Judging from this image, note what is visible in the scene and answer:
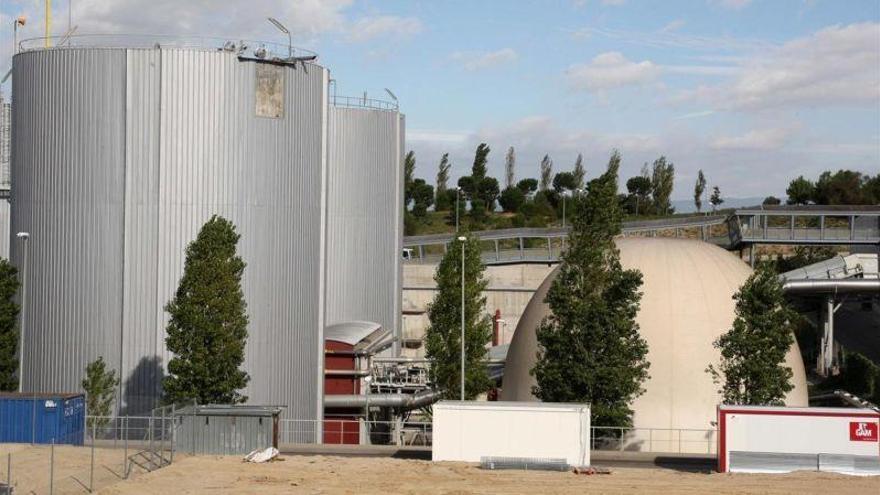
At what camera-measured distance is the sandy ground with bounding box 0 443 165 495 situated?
1453 inches

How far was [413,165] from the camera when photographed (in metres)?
167

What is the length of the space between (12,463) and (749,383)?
27.5 meters

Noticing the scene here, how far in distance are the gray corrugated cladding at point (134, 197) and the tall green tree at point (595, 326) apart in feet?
45.6

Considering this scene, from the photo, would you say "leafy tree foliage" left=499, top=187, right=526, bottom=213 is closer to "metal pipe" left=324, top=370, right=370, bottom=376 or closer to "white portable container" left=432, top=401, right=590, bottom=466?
"metal pipe" left=324, top=370, right=370, bottom=376

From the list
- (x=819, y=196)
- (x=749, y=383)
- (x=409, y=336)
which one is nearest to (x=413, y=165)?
(x=819, y=196)

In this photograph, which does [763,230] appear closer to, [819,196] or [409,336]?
[409,336]

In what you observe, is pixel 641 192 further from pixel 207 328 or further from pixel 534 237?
pixel 207 328

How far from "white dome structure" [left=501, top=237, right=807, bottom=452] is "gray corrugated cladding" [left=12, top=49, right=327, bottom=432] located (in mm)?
11619

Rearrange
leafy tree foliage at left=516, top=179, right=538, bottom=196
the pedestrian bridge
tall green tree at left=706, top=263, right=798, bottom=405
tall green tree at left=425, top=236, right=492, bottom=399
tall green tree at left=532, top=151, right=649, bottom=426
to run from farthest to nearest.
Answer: leafy tree foliage at left=516, top=179, right=538, bottom=196 → the pedestrian bridge → tall green tree at left=425, top=236, right=492, bottom=399 → tall green tree at left=532, top=151, right=649, bottom=426 → tall green tree at left=706, top=263, right=798, bottom=405

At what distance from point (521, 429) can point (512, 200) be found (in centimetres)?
12067

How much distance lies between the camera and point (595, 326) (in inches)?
1929

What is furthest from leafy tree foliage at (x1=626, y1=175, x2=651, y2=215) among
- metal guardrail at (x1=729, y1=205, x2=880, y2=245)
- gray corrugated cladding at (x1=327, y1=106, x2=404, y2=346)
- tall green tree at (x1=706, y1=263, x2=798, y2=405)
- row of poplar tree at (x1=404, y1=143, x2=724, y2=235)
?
tall green tree at (x1=706, y1=263, x2=798, y2=405)

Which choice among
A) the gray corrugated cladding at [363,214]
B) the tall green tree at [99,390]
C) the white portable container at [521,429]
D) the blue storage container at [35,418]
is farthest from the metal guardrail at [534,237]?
the white portable container at [521,429]

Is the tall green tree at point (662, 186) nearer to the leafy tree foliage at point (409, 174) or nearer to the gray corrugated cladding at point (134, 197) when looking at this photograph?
the leafy tree foliage at point (409, 174)
